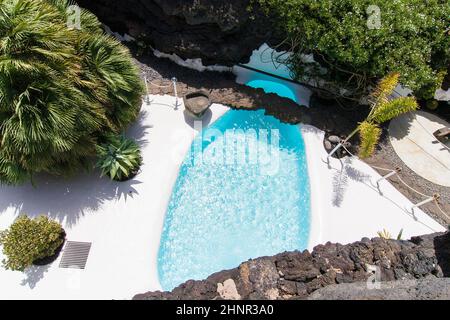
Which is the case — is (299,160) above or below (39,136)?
above

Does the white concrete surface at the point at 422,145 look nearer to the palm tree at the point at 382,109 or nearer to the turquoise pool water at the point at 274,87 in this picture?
the palm tree at the point at 382,109

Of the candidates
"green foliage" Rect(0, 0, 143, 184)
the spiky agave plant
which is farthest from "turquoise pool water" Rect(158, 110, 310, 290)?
"green foliage" Rect(0, 0, 143, 184)

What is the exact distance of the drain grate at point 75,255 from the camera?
10086 mm

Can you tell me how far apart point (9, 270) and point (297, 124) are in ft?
34.8

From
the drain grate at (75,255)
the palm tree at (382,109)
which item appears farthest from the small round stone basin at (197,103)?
the drain grate at (75,255)

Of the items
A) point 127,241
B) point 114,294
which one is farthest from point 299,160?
point 114,294

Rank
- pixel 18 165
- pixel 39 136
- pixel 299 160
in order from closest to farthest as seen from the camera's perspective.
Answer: pixel 39 136, pixel 18 165, pixel 299 160

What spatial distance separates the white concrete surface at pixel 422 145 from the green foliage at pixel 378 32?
8.45 ft

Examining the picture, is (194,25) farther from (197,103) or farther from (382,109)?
(382,109)

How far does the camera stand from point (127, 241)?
10.6 metres

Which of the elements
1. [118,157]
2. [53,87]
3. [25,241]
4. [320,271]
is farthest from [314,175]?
[25,241]

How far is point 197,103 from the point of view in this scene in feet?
41.7

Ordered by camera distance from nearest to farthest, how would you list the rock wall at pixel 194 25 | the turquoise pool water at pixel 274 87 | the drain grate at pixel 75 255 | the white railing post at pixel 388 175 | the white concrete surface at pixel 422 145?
the drain grate at pixel 75 255 → the white railing post at pixel 388 175 → the rock wall at pixel 194 25 → the white concrete surface at pixel 422 145 → the turquoise pool water at pixel 274 87
